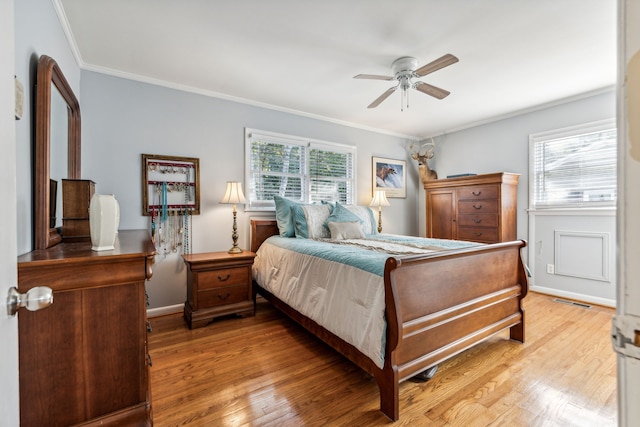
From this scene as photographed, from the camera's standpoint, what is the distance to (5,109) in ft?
1.91

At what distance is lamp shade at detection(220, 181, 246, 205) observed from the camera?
306cm

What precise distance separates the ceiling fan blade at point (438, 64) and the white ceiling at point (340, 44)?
204 mm

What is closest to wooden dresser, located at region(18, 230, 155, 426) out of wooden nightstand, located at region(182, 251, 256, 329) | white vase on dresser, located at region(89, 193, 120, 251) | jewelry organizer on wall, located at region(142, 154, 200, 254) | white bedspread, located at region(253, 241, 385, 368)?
white vase on dresser, located at region(89, 193, 120, 251)

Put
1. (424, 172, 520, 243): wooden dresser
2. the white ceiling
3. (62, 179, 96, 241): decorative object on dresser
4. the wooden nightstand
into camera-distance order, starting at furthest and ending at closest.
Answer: (424, 172, 520, 243): wooden dresser < the wooden nightstand < the white ceiling < (62, 179, 96, 241): decorative object on dresser

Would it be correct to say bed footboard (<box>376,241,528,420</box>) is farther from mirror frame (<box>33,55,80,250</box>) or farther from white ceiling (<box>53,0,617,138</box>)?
mirror frame (<box>33,55,80,250</box>)

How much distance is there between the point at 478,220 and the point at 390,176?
1.51 metres

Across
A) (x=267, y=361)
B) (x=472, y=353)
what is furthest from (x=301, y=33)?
(x=472, y=353)

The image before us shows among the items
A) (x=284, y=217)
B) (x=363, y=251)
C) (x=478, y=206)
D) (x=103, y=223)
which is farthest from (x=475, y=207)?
(x=103, y=223)

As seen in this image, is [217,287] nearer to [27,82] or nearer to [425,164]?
[27,82]

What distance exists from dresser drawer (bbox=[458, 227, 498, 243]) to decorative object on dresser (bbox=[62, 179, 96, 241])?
4.15 meters

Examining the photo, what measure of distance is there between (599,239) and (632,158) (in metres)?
4.00

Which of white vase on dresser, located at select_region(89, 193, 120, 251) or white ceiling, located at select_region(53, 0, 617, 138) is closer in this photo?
white vase on dresser, located at select_region(89, 193, 120, 251)

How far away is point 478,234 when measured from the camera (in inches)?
153

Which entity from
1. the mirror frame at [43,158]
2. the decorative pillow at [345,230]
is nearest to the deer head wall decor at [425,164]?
the decorative pillow at [345,230]
